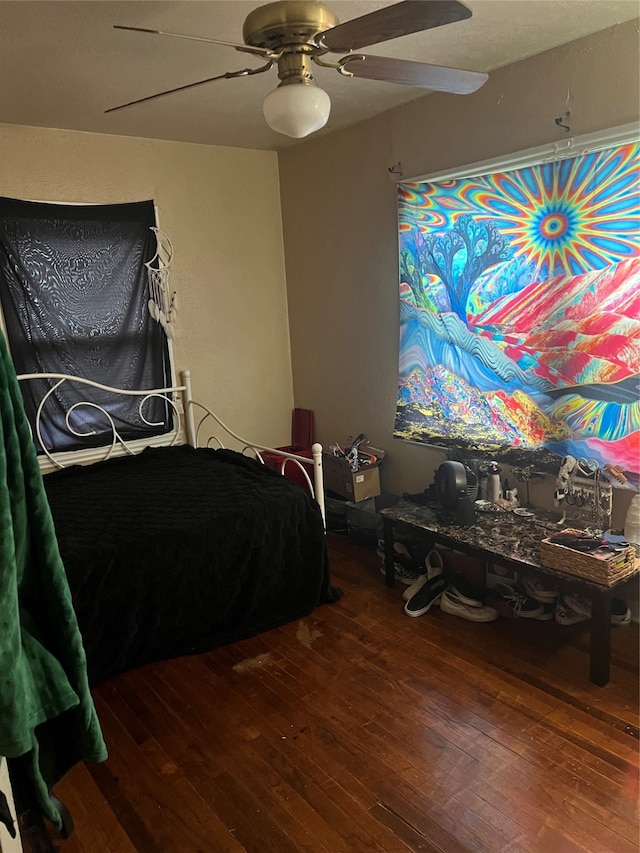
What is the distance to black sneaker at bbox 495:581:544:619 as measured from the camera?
2.68m

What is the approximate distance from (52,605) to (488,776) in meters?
1.51

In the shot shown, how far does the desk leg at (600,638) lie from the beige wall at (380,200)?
510 millimetres

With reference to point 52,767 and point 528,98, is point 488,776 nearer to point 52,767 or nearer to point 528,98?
point 52,767

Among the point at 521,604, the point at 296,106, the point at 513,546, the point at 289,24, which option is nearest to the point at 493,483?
the point at 513,546

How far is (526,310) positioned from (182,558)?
1.82 meters

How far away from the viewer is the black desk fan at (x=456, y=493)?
2.77m

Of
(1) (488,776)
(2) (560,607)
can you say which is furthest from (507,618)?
(1) (488,776)

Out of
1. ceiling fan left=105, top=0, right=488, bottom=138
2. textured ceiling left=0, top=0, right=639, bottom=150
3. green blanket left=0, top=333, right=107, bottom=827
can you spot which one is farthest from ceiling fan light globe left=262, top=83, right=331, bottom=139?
green blanket left=0, top=333, right=107, bottom=827

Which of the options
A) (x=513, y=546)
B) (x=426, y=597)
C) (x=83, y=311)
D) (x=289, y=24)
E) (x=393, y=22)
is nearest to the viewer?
(x=393, y=22)

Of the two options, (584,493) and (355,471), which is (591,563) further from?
(355,471)

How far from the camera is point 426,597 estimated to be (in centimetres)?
286

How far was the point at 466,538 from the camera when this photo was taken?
2.64 m

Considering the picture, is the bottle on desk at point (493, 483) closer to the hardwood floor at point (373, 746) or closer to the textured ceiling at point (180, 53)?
the hardwood floor at point (373, 746)

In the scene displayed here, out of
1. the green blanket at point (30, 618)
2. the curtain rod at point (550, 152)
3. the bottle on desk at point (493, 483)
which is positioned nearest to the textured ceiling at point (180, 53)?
the curtain rod at point (550, 152)
